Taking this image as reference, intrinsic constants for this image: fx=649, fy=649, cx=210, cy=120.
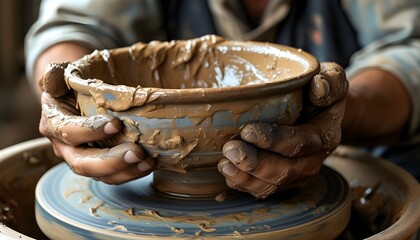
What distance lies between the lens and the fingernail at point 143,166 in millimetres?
943

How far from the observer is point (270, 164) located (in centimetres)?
95

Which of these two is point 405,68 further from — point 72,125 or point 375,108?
point 72,125

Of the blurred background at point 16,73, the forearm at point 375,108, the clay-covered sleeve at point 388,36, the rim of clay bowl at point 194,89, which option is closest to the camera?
the rim of clay bowl at point 194,89

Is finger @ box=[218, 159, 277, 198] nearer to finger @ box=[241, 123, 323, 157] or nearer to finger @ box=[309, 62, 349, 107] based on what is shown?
finger @ box=[241, 123, 323, 157]

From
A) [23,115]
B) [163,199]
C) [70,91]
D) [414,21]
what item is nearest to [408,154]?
[414,21]

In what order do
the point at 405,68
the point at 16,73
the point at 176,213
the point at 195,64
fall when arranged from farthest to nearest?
the point at 16,73 < the point at 405,68 < the point at 195,64 < the point at 176,213

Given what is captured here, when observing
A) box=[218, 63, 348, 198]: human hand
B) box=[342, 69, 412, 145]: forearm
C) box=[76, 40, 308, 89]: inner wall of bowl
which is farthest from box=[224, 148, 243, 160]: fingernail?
box=[342, 69, 412, 145]: forearm

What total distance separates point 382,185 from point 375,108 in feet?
0.73

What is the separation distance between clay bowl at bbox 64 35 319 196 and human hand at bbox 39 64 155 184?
2 cm

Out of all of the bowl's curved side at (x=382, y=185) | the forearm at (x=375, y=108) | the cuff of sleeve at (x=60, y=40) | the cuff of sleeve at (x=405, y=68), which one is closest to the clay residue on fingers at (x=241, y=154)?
the bowl's curved side at (x=382, y=185)

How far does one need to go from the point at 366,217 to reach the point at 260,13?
67cm

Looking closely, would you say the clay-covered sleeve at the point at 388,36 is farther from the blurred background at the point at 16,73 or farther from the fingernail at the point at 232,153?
the blurred background at the point at 16,73

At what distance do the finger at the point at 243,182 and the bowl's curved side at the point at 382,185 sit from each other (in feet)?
0.69

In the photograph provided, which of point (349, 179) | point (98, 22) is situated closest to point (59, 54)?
point (98, 22)
